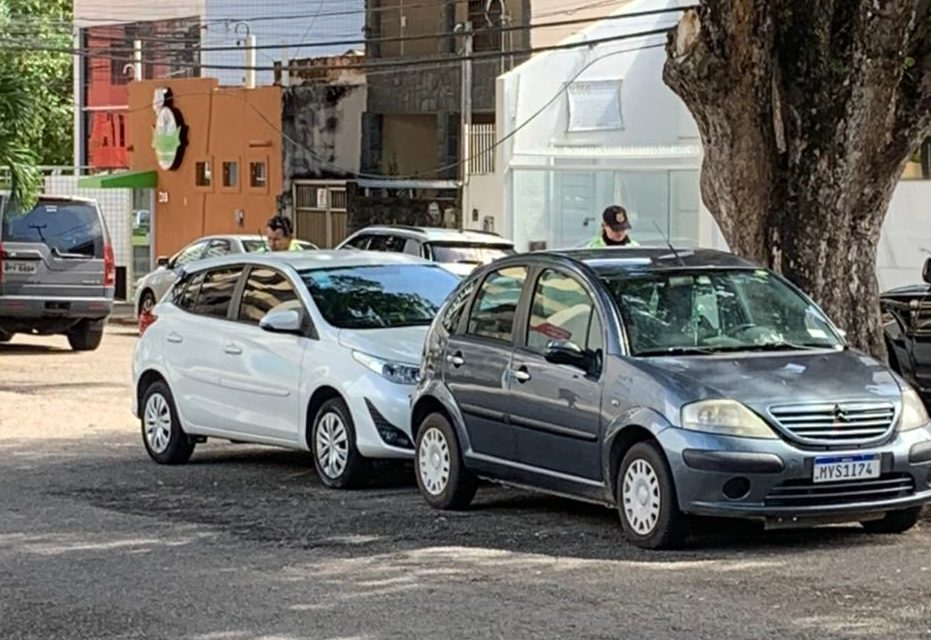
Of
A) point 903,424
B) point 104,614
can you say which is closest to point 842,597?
point 903,424

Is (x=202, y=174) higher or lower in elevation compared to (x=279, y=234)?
higher

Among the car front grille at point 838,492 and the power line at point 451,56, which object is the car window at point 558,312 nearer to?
the car front grille at point 838,492

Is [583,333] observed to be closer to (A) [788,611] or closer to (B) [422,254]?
(A) [788,611]

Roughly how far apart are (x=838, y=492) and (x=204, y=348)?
19.9ft

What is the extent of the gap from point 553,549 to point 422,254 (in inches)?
508

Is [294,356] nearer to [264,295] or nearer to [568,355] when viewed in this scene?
[264,295]

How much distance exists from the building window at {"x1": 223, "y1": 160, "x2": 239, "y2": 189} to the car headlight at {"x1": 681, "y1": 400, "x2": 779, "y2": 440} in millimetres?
31048

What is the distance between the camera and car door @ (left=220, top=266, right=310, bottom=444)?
12.9m

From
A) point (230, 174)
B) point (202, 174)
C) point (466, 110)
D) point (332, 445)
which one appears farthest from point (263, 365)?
point (202, 174)

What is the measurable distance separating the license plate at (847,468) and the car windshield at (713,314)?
0.99 meters

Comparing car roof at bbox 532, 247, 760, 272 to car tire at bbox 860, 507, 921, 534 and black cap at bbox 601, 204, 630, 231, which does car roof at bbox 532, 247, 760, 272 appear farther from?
black cap at bbox 601, 204, 630, 231

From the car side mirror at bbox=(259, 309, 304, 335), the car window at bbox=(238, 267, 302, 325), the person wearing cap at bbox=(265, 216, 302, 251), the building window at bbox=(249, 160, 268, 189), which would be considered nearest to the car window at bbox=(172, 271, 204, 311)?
the car window at bbox=(238, 267, 302, 325)

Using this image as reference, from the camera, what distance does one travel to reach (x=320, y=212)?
3728 centimetres

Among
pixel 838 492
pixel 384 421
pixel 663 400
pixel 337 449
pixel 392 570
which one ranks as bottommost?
pixel 392 570
